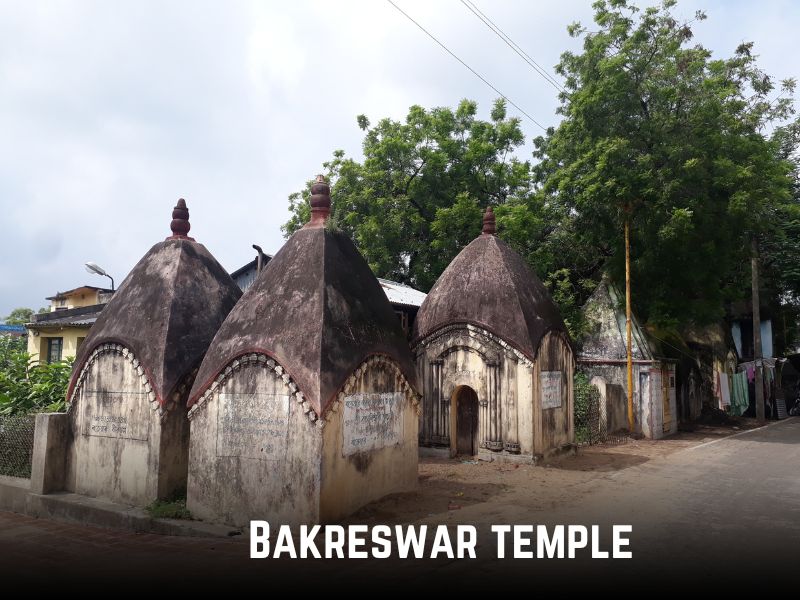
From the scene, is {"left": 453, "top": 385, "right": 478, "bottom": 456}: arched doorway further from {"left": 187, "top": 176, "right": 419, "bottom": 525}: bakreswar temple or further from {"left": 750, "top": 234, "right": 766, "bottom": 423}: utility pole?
{"left": 750, "top": 234, "right": 766, "bottom": 423}: utility pole

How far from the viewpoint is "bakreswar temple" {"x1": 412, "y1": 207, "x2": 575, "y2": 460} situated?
13.7m

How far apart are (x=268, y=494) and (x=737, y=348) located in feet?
96.4

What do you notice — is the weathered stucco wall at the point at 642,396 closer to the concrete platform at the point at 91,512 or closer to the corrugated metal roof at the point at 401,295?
the corrugated metal roof at the point at 401,295

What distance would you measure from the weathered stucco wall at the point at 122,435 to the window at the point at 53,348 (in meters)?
15.5

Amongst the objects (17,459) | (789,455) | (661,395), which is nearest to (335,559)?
(17,459)

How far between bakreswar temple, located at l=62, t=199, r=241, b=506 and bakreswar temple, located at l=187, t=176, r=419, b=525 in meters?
0.86

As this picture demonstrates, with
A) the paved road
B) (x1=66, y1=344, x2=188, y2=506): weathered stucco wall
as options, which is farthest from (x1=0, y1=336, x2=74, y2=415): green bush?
the paved road


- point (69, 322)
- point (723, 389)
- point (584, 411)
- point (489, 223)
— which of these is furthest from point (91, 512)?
point (723, 389)

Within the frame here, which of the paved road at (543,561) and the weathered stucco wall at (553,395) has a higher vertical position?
the weathered stucco wall at (553,395)

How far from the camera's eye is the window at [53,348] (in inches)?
935

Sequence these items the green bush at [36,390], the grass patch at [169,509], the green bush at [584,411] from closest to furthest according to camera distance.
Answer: the grass patch at [169,509]
the green bush at [36,390]
the green bush at [584,411]

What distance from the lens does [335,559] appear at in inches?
270

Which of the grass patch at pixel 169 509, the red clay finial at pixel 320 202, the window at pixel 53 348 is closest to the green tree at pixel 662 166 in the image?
the red clay finial at pixel 320 202

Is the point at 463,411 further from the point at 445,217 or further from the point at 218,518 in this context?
the point at 445,217
